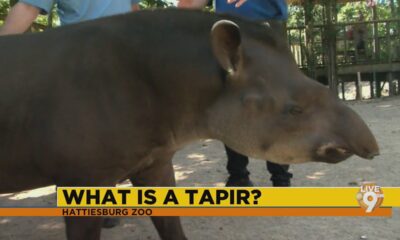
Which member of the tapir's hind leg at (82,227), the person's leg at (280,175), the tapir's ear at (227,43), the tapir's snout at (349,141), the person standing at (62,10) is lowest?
the person's leg at (280,175)

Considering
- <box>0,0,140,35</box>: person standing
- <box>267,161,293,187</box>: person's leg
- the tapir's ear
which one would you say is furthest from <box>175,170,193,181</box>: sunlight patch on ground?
the tapir's ear

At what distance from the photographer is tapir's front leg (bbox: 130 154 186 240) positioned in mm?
2775

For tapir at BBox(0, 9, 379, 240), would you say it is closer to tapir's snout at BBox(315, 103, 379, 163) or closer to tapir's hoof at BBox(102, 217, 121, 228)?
tapir's snout at BBox(315, 103, 379, 163)

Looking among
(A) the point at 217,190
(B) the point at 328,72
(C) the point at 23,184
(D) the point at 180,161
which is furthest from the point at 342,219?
(B) the point at 328,72

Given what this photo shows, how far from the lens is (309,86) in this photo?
224 centimetres

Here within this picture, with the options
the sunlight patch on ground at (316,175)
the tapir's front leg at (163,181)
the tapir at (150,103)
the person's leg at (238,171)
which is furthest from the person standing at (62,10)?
the sunlight patch on ground at (316,175)

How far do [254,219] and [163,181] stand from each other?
1480 millimetres

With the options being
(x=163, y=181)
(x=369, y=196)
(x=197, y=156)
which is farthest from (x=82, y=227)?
(x=197, y=156)

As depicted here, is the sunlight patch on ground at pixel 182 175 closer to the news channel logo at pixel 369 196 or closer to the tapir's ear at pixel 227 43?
the news channel logo at pixel 369 196

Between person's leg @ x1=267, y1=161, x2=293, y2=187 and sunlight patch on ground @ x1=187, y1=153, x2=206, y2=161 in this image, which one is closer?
person's leg @ x1=267, y1=161, x2=293, y2=187

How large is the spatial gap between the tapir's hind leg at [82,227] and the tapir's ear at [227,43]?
0.91 meters

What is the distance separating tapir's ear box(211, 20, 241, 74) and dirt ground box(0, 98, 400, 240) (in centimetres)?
190

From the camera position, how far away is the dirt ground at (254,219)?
3812 mm

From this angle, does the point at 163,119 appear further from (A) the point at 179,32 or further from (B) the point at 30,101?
(B) the point at 30,101
